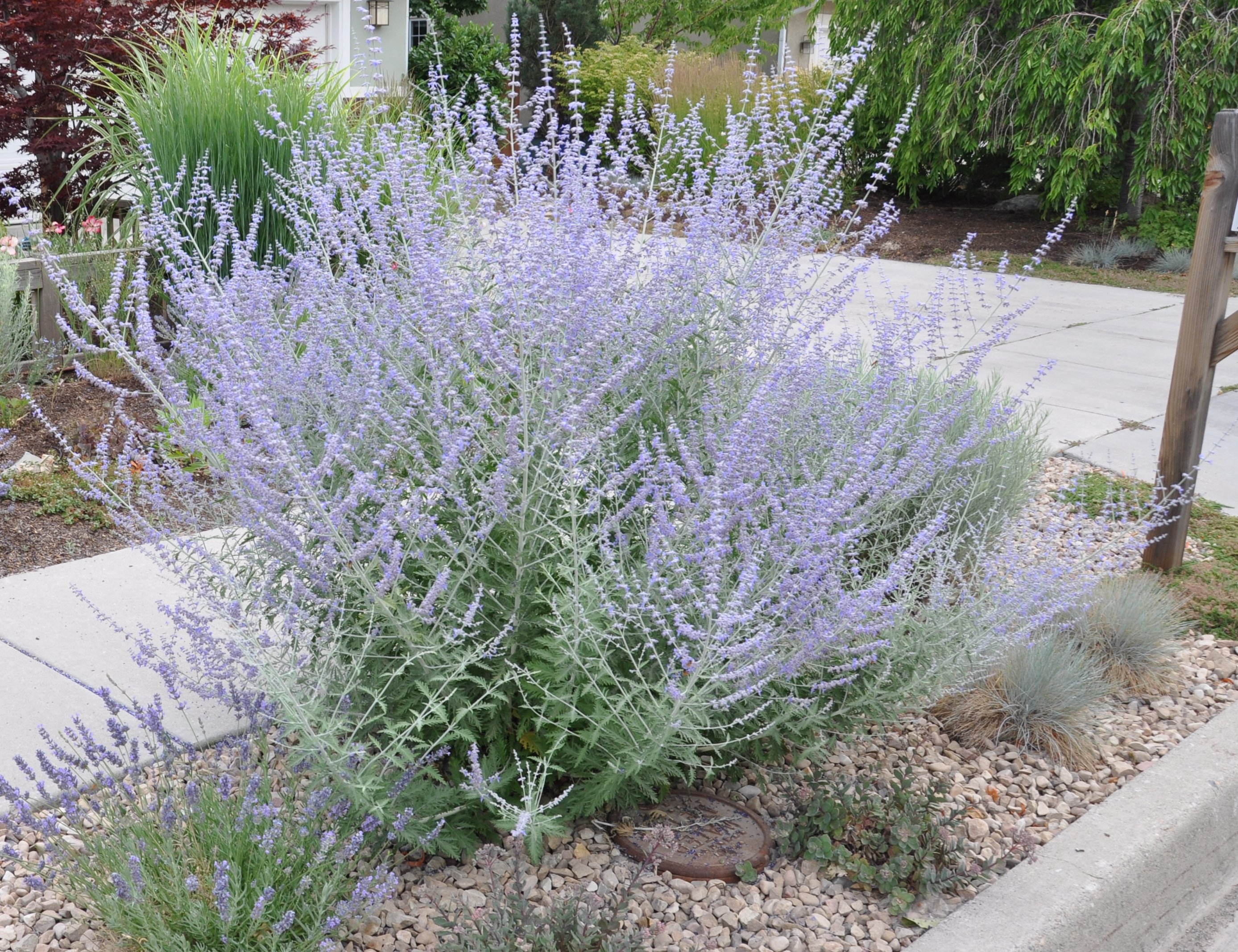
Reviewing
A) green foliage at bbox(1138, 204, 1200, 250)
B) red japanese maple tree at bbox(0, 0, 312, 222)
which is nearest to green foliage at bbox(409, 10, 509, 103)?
green foliage at bbox(1138, 204, 1200, 250)

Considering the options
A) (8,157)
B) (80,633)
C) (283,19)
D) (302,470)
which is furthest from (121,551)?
(8,157)

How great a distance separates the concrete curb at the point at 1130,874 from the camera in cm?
261

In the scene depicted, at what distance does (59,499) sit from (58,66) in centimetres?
452

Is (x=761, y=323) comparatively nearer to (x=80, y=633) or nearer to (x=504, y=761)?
(x=504, y=761)

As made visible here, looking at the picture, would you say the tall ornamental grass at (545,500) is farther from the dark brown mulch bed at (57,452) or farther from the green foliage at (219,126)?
the green foliage at (219,126)

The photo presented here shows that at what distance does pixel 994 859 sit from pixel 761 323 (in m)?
1.53

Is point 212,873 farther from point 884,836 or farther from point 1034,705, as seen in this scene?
point 1034,705

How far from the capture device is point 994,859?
2906mm

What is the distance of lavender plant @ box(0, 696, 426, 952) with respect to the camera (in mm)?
2312

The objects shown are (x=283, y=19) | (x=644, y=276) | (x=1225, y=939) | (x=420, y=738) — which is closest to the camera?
(x=420, y=738)

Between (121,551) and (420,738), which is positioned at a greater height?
(420,738)

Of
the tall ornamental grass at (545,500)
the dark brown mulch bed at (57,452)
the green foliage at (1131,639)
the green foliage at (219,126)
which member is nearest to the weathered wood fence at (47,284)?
the dark brown mulch bed at (57,452)

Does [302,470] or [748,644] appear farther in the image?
[302,470]

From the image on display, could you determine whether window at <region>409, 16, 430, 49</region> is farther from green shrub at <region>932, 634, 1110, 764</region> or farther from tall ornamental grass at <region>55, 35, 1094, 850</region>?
green shrub at <region>932, 634, 1110, 764</region>
